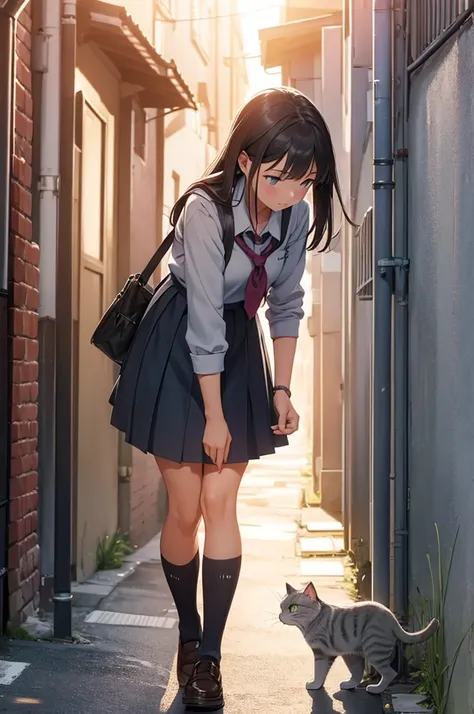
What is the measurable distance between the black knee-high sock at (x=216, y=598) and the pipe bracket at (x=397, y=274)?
1.16 m

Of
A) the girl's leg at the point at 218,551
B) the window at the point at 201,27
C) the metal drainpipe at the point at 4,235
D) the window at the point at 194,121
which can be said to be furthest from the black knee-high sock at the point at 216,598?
the window at the point at 201,27

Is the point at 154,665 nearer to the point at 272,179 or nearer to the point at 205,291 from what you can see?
the point at 205,291

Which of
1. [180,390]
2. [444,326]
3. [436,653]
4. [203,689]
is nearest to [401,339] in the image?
[444,326]

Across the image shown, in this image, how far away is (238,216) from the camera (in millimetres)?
3299

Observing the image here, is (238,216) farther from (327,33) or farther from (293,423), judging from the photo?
(327,33)

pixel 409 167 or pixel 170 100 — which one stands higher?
pixel 170 100

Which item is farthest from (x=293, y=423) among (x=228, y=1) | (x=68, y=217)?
(x=228, y=1)

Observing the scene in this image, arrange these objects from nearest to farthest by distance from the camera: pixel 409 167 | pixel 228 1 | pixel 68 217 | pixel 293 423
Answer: pixel 293 423
pixel 409 167
pixel 68 217
pixel 228 1

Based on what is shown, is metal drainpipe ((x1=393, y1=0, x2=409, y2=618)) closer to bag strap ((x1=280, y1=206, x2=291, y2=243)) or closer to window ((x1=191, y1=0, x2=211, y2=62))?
bag strap ((x1=280, y1=206, x2=291, y2=243))

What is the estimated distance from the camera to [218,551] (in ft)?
11.3

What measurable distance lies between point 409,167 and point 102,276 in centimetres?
438

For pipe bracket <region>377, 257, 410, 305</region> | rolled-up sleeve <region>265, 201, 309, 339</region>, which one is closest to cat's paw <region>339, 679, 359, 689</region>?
rolled-up sleeve <region>265, 201, 309, 339</region>

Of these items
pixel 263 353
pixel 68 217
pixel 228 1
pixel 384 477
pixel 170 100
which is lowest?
pixel 384 477

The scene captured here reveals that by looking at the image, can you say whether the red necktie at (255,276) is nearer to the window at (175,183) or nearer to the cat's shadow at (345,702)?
the cat's shadow at (345,702)
